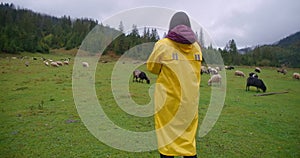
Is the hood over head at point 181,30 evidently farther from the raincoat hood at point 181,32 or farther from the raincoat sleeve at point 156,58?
the raincoat sleeve at point 156,58

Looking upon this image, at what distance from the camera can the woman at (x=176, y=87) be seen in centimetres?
233

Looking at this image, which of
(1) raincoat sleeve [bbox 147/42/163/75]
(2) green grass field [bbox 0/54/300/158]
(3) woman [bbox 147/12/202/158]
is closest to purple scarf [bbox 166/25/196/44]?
(3) woman [bbox 147/12/202/158]

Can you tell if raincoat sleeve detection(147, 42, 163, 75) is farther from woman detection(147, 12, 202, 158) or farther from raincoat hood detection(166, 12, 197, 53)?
raincoat hood detection(166, 12, 197, 53)

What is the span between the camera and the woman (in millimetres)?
2326

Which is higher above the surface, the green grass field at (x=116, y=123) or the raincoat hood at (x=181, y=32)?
the raincoat hood at (x=181, y=32)

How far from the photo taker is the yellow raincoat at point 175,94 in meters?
2.33

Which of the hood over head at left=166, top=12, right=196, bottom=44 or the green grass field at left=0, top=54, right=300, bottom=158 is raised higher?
the hood over head at left=166, top=12, right=196, bottom=44

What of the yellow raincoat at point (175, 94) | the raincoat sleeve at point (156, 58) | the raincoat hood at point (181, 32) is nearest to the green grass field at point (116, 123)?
the yellow raincoat at point (175, 94)

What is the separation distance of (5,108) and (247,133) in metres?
7.50

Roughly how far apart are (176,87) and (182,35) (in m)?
0.53

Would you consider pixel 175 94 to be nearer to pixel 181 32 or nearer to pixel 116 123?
pixel 181 32

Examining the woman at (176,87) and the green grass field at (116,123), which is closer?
the woman at (176,87)

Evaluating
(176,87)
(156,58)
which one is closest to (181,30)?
(156,58)

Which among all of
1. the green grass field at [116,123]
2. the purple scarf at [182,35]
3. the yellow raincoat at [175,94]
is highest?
the purple scarf at [182,35]
